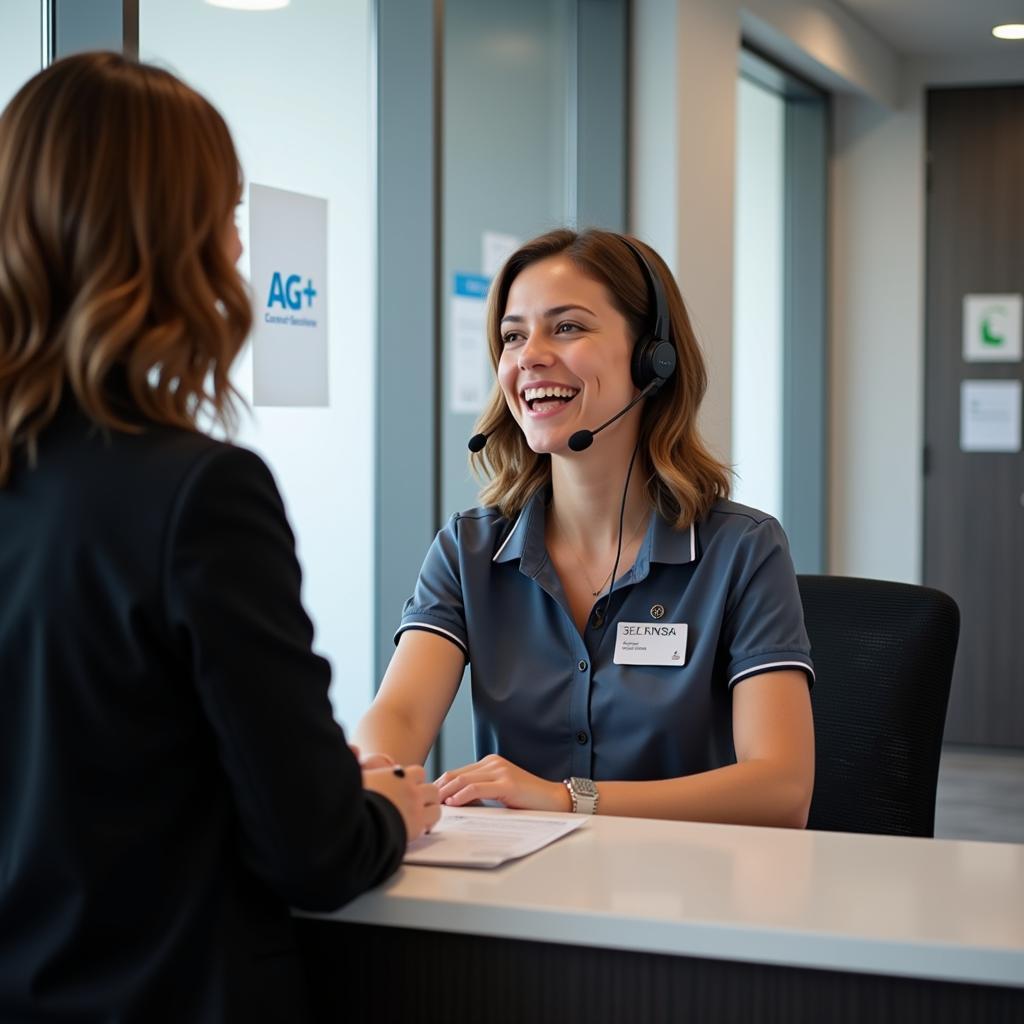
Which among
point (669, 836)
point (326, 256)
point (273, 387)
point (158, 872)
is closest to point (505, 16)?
point (326, 256)

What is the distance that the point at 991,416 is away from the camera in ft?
21.3

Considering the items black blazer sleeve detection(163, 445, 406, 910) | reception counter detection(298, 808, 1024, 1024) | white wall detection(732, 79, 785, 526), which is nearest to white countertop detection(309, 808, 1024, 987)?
reception counter detection(298, 808, 1024, 1024)

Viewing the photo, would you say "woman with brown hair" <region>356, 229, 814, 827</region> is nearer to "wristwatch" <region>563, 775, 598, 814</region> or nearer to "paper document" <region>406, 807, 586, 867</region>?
"wristwatch" <region>563, 775, 598, 814</region>

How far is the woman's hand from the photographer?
163cm

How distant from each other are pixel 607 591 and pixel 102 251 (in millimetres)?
1125

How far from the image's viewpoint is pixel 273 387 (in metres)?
3.21

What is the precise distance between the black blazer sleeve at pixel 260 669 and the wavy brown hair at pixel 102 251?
9cm

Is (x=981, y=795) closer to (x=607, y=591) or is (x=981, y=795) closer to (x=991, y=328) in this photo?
(x=991, y=328)

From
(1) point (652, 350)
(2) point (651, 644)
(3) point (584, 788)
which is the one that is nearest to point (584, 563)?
(2) point (651, 644)

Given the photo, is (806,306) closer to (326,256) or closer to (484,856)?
(326,256)

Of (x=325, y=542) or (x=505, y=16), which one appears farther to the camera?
(x=505, y=16)

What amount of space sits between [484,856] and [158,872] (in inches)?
13.3

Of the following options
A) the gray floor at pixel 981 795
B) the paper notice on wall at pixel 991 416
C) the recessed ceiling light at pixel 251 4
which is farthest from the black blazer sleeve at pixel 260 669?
the paper notice on wall at pixel 991 416

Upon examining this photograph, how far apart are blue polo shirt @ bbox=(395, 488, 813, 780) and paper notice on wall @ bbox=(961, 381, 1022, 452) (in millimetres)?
4817
